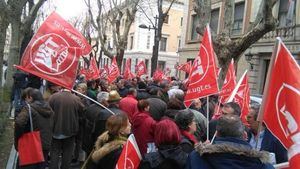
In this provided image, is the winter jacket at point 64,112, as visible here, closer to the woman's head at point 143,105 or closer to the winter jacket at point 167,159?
the woman's head at point 143,105

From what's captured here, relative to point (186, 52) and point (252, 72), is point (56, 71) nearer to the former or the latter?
point (252, 72)

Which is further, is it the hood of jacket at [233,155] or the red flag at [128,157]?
the red flag at [128,157]

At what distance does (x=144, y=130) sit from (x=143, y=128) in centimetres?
3

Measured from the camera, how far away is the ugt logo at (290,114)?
3377 millimetres

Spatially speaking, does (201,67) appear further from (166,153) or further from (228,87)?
(166,153)

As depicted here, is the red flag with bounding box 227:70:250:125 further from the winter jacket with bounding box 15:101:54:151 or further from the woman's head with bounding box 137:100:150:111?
the winter jacket with bounding box 15:101:54:151

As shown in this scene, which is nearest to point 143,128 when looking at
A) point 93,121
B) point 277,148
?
point 93,121

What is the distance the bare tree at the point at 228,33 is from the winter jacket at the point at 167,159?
A: 8060mm

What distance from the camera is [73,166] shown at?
8586mm

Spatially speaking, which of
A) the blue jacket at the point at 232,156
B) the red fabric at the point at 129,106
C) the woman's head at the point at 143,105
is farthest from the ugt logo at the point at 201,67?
the blue jacket at the point at 232,156

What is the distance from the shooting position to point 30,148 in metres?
6.10

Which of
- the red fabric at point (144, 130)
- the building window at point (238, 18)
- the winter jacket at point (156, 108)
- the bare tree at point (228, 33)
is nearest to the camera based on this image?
the red fabric at point (144, 130)

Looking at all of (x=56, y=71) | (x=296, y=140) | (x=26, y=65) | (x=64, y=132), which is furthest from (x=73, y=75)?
(x=296, y=140)

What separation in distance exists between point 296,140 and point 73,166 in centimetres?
587
